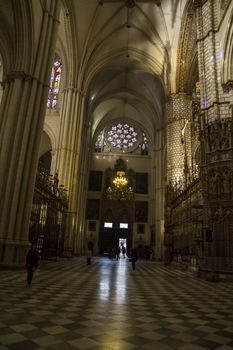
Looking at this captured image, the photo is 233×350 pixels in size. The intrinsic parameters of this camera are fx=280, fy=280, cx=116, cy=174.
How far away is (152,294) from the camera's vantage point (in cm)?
630

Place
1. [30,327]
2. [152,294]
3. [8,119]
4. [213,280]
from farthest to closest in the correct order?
[8,119] → [213,280] → [152,294] → [30,327]

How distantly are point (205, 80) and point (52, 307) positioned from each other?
38.6 ft

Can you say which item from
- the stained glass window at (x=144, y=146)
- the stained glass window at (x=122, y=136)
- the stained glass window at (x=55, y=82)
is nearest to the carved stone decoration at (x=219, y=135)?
the stained glass window at (x=55, y=82)

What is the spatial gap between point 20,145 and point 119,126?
2811cm

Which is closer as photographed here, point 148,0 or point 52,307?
point 52,307

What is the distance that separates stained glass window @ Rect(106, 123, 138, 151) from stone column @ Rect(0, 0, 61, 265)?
25.2 m

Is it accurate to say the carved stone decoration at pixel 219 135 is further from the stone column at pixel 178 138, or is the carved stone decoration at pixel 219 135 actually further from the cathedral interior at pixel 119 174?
the stone column at pixel 178 138

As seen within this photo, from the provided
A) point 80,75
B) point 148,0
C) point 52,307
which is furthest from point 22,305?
point 148,0

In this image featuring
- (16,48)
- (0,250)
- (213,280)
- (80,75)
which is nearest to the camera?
→ (0,250)

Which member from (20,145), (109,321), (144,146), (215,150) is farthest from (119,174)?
(109,321)

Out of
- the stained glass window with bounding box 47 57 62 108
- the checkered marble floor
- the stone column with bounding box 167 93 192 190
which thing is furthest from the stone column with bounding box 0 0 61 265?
the stone column with bounding box 167 93 192 190

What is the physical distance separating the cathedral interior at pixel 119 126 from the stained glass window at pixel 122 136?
14 centimetres

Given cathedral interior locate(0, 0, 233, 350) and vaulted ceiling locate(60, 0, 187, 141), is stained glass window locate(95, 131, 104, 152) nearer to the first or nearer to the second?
cathedral interior locate(0, 0, 233, 350)

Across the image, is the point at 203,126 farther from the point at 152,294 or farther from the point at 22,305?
the point at 22,305
